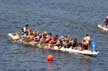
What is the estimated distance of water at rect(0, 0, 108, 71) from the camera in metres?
53.3

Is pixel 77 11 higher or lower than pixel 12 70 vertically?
higher

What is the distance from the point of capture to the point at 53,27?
7825cm

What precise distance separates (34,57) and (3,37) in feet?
39.3

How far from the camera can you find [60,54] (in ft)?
189

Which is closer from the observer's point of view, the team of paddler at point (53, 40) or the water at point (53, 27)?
the water at point (53, 27)

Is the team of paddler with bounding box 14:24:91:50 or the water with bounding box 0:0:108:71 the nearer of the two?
the water with bounding box 0:0:108:71

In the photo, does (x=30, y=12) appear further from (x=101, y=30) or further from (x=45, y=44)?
(x=45, y=44)

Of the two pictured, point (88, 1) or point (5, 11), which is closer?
point (5, 11)

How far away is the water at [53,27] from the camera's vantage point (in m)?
53.3

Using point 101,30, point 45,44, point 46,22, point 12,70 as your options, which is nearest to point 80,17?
point 46,22

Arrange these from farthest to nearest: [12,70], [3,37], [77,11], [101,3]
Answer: [101,3]
[77,11]
[3,37]
[12,70]

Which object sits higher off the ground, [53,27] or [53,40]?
[53,27]

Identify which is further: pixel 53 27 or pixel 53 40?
pixel 53 27

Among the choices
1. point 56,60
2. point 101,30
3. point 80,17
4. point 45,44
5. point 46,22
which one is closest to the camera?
point 56,60
